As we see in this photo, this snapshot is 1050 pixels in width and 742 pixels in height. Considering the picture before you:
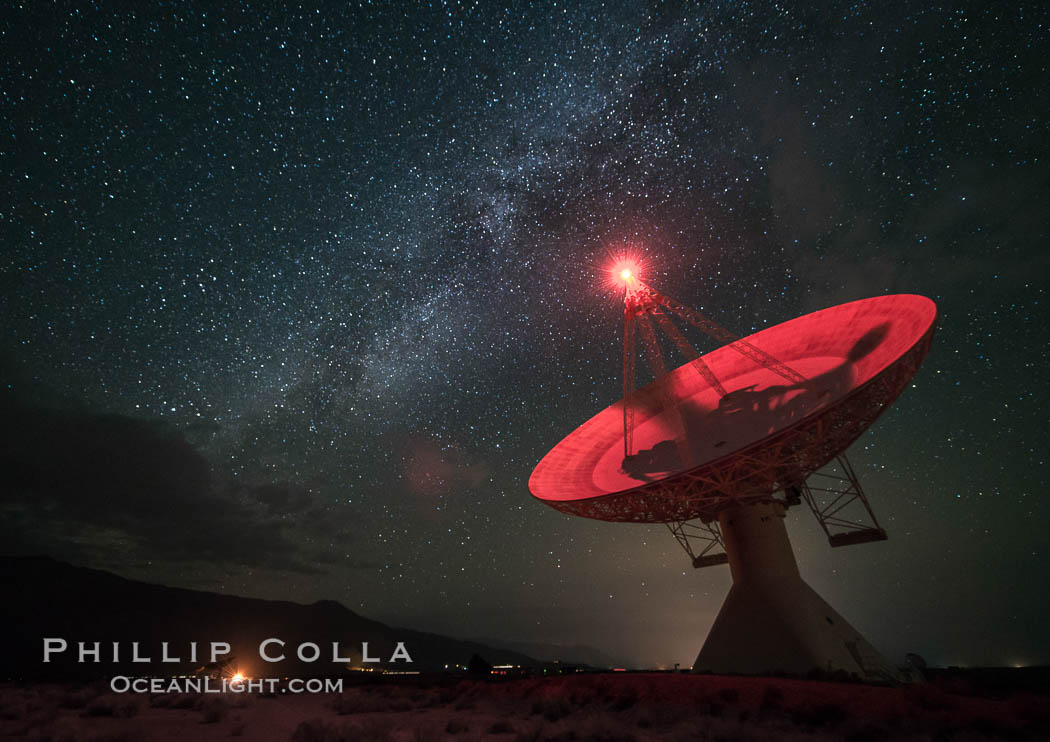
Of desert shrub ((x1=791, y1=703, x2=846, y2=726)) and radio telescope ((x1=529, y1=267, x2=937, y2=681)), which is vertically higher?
radio telescope ((x1=529, y1=267, x2=937, y2=681))

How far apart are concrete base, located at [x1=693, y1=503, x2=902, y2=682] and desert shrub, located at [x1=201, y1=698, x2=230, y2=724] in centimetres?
1337

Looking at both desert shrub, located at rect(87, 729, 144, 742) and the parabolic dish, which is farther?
the parabolic dish

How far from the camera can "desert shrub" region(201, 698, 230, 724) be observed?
313 inches

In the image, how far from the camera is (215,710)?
812cm

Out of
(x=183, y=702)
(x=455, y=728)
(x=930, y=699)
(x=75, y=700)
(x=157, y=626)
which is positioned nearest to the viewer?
(x=455, y=728)

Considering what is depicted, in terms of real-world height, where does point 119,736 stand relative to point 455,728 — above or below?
above

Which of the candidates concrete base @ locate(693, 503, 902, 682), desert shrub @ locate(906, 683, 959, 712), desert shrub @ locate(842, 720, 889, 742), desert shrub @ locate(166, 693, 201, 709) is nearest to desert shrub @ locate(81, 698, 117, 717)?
desert shrub @ locate(166, 693, 201, 709)

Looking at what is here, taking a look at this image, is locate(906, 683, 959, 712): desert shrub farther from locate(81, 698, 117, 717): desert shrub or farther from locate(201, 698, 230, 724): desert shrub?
locate(81, 698, 117, 717): desert shrub

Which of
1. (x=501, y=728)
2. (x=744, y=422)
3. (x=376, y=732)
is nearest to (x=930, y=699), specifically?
(x=501, y=728)

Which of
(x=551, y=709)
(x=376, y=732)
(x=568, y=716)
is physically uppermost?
(x=376, y=732)

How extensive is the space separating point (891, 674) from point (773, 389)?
29.7 ft

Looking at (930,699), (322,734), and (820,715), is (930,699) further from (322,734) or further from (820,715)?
(322,734)

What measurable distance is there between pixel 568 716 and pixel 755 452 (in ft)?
29.2

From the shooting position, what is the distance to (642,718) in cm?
855
